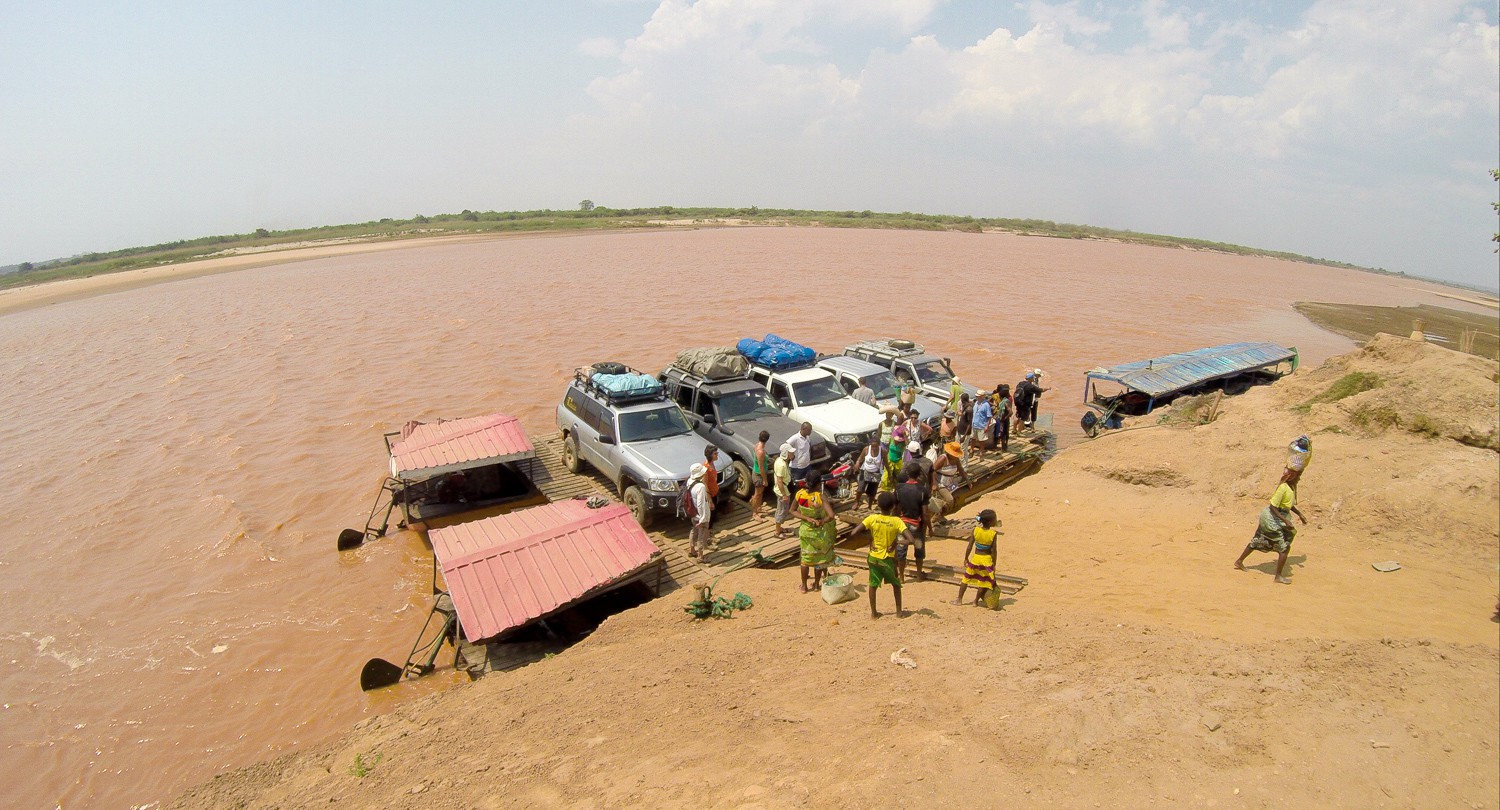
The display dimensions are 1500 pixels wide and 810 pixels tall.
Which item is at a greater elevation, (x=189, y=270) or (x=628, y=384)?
(x=189, y=270)

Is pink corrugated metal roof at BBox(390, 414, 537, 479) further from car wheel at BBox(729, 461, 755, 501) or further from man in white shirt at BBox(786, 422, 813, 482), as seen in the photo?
man in white shirt at BBox(786, 422, 813, 482)

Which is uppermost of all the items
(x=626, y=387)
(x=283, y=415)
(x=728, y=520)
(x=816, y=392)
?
(x=626, y=387)

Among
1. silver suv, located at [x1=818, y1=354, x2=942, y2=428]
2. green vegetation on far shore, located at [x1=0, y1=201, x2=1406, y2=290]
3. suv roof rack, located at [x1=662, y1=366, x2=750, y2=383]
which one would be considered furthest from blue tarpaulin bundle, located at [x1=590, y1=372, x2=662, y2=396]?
green vegetation on far shore, located at [x1=0, y1=201, x2=1406, y2=290]

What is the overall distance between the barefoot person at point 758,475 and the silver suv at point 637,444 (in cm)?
36

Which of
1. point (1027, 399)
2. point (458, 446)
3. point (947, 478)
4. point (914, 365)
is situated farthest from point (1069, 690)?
point (914, 365)

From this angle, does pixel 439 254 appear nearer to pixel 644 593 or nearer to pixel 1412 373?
pixel 644 593

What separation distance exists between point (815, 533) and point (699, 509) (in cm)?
178

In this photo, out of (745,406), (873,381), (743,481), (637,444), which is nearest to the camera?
(637,444)

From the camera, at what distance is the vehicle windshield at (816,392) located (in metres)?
12.3

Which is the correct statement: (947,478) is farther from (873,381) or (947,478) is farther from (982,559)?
(982,559)

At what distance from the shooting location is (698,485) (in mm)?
8852

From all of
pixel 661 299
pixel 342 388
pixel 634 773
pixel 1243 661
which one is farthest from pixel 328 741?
pixel 661 299

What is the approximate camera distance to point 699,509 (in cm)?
898

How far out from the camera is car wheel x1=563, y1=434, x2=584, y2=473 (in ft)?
40.1
